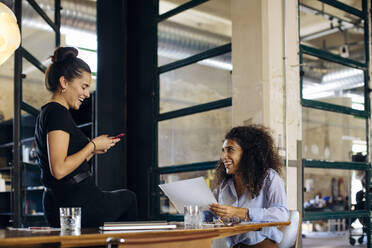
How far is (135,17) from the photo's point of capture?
15.2 feet

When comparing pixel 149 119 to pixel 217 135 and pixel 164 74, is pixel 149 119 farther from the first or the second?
pixel 217 135

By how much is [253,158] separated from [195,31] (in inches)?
63.1

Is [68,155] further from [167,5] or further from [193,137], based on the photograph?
[167,5]

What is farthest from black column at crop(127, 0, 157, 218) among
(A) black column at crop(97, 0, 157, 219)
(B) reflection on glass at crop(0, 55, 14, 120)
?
(B) reflection on glass at crop(0, 55, 14, 120)

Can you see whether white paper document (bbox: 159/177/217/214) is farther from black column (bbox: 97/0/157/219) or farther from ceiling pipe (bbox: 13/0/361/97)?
black column (bbox: 97/0/157/219)

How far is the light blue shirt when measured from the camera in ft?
7.53

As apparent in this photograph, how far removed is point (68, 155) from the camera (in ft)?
6.80

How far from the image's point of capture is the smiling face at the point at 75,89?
219cm

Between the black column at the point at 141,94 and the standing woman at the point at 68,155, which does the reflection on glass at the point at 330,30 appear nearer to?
the black column at the point at 141,94

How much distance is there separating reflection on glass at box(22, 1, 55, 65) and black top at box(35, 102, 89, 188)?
2275mm

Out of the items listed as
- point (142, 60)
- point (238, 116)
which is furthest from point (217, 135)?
point (142, 60)

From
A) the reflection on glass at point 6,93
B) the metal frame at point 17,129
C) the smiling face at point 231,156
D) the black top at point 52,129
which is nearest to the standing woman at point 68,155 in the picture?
the black top at point 52,129

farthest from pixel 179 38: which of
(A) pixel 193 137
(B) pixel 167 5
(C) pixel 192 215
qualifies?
(C) pixel 192 215

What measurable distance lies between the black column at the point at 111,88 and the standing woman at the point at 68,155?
2.08 metres
